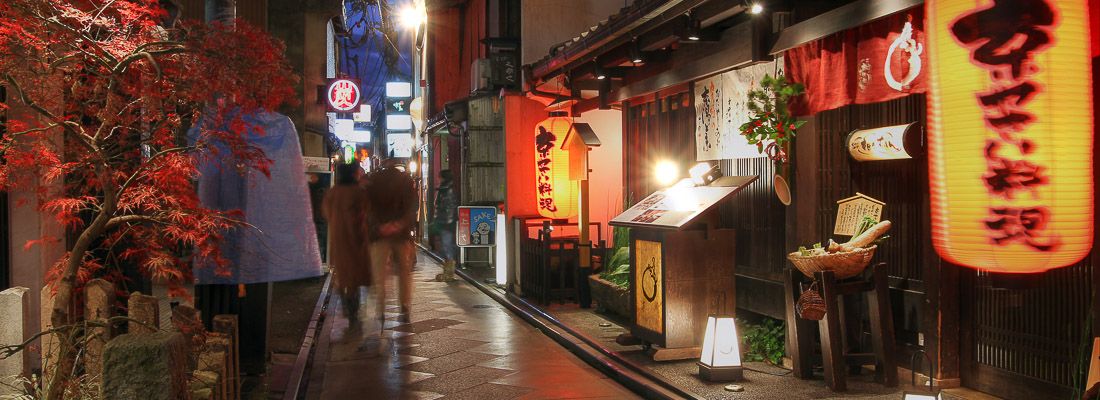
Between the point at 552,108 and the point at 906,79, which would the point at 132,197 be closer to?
the point at 906,79

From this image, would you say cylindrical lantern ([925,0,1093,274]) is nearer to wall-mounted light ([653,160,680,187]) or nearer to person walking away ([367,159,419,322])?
wall-mounted light ([653,160,680,187])

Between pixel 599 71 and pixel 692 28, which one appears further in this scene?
pixel 599 71

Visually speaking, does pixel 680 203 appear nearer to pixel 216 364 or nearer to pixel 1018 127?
pixel 1018 127

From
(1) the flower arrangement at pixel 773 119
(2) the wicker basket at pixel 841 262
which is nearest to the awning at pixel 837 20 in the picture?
(1) the flower arrangement at pixel 773 119

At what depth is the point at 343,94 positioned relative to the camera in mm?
29469

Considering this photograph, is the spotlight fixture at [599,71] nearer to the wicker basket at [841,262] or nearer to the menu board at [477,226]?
the wicker basket at [841,262]

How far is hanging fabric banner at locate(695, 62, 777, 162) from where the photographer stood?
10234 millimetres

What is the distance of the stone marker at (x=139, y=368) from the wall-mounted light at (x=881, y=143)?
6.60 m

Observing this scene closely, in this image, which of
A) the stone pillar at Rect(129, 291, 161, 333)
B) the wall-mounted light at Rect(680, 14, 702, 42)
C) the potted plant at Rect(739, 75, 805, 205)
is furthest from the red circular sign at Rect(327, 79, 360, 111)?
the stone pillar at Rect(129, 291, 161, 333)

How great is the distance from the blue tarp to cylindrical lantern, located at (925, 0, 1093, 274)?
599 cm

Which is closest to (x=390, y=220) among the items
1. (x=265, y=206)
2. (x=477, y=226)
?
(x=265, y=206)

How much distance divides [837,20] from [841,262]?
2.45 metres

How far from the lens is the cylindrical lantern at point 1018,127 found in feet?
16.6

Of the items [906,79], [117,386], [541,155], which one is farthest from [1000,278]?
[541,155]
